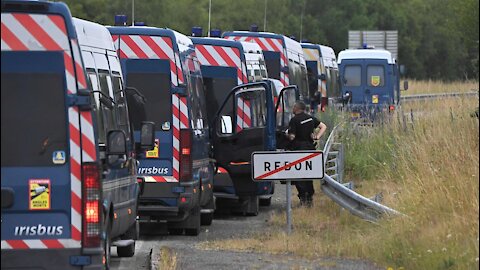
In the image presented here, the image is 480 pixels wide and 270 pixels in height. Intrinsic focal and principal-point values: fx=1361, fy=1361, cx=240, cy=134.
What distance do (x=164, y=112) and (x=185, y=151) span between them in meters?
0.54

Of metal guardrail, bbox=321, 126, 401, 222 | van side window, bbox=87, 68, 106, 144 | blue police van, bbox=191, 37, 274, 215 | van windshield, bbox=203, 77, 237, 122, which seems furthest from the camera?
van windshield, bbox=203, 77, 237, 122

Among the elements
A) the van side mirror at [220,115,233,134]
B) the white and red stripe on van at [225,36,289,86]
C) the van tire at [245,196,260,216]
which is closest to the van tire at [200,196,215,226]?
the van side mirror at [220,115,233,134]

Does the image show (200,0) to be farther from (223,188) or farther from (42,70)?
(42,70)

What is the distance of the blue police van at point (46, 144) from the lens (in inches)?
398

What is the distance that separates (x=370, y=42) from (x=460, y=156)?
52921mm

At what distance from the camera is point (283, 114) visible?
2128cm

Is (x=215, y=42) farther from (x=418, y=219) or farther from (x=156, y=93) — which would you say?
(x=418, y=219)

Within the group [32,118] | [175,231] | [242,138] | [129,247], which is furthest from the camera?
[242,138]

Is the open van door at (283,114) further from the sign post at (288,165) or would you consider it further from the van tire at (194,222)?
the sign post at (288,165)

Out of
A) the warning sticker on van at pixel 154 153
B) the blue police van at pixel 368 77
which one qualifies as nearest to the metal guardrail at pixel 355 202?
the warning sticker on van at pixel 154 153

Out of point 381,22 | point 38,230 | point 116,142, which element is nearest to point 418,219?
point 116,142

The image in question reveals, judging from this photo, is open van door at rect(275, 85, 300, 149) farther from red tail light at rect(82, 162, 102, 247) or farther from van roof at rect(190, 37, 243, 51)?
red tail light at rect(82, 162, 102, 247)

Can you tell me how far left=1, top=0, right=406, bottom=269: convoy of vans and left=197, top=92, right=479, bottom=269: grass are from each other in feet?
3.66

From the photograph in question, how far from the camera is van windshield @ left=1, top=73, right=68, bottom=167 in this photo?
10.1 m
